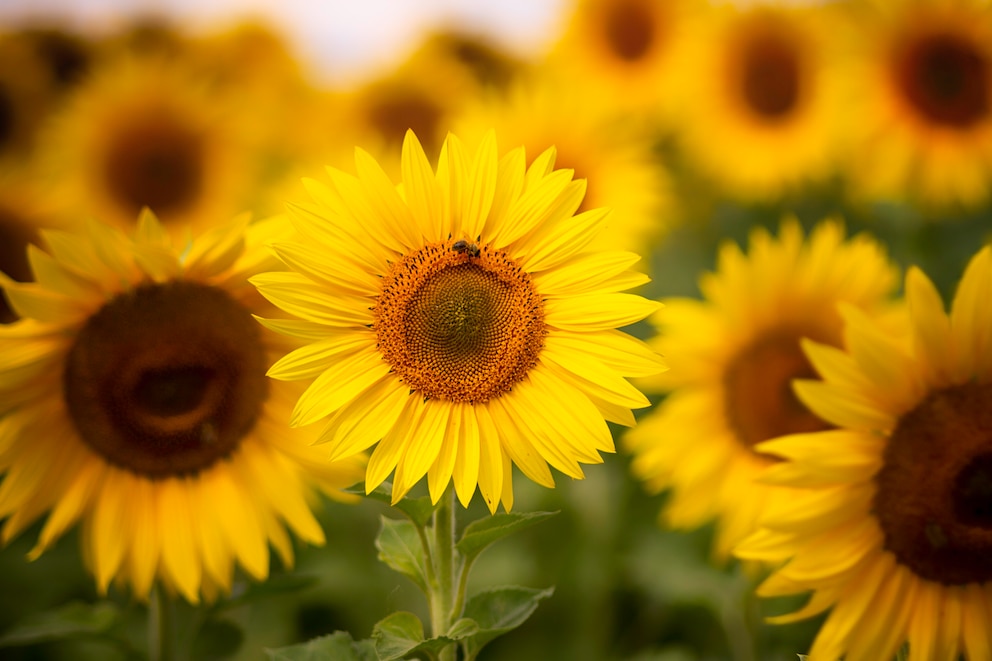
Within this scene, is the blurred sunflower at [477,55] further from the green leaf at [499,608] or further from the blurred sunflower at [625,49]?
the green leaf at [499,608]

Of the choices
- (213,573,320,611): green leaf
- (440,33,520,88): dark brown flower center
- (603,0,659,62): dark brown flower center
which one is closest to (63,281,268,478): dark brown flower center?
(213,573,320,611): green leaf

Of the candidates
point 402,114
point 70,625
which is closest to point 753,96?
point 402,114

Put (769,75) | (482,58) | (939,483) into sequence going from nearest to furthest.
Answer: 1. (939,483)
2. (769,75)
3. (482,58)

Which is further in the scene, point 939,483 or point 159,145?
point 159,145

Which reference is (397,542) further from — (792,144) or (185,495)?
(792,144)

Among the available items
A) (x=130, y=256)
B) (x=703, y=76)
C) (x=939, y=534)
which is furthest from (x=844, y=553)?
(x=703, y=76)

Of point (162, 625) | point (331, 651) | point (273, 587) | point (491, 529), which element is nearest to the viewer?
point (491, 529)

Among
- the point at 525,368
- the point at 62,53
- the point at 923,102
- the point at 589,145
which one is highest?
the point at 923,102

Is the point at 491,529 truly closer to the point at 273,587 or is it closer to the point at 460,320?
the point at 460,320
